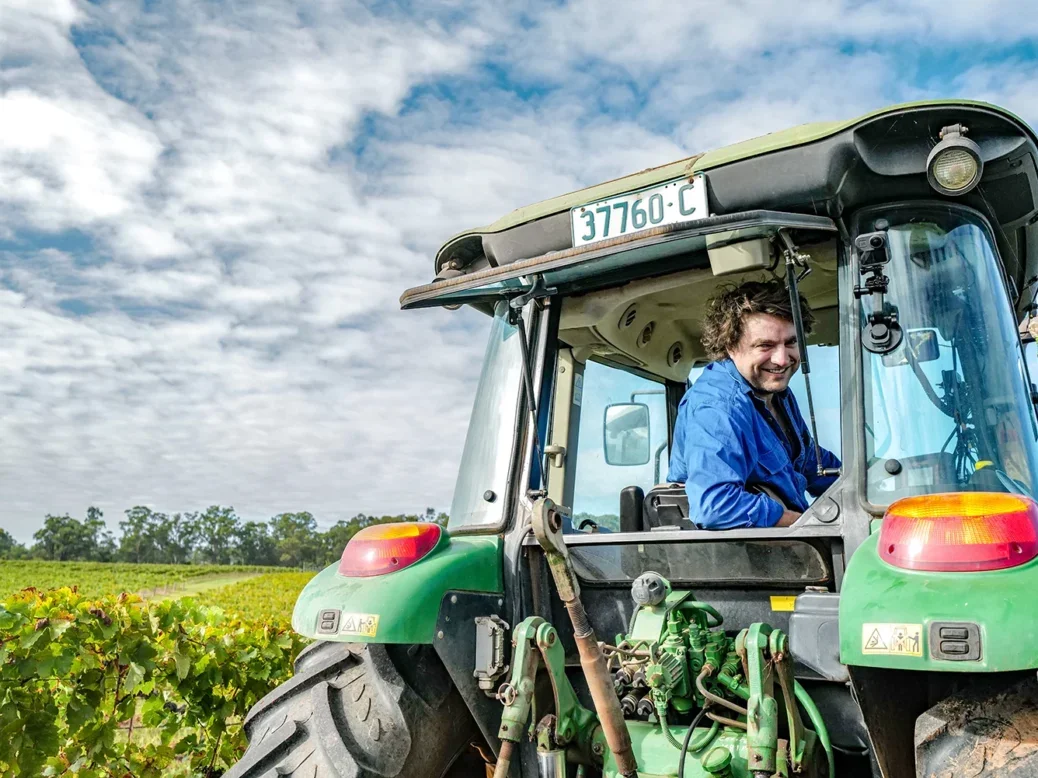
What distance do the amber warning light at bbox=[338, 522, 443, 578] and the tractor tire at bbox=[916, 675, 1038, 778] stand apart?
54.8 inches

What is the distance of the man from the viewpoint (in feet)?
8.58

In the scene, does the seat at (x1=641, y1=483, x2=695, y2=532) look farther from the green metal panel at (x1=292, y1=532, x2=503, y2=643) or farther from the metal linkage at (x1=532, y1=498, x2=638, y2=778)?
the metal linkage at (x1=532, y1=498, x2=638, y2=778)

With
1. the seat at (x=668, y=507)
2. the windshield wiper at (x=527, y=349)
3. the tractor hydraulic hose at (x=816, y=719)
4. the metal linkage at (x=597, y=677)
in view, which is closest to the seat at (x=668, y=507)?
the seat at (x=668, y=507)

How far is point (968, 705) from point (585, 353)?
2.16 metres

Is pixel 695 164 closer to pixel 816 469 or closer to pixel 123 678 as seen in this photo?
pixel 816 469

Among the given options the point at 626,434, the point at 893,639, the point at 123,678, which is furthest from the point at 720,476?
the point at 123,678

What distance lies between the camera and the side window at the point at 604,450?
3.50m

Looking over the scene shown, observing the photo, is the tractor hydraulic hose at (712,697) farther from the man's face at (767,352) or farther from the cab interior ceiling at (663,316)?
the cab interior ceiling at (663,316)

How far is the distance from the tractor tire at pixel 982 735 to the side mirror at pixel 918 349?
0.96m

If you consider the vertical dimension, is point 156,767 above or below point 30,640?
below

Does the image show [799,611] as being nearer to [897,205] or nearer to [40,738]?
[897,205]

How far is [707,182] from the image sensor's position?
105 inches

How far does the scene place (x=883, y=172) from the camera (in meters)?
2.46

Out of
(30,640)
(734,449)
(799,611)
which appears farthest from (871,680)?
(30,640)
